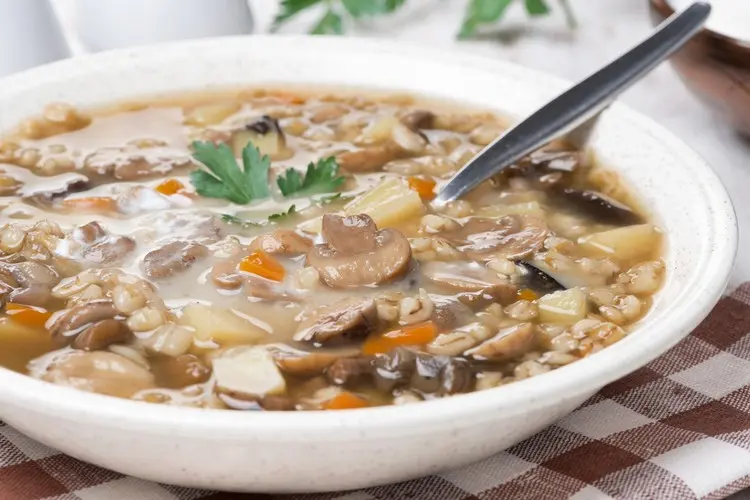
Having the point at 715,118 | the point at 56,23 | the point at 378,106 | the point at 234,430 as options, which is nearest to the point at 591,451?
the point at 234,430

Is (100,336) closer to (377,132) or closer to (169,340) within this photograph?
(169,340)

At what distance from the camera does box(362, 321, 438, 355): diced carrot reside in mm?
2629

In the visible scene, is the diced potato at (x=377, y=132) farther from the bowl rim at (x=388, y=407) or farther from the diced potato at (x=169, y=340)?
the bowl rim at (x=388, y=407)

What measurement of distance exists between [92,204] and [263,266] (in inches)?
28.4

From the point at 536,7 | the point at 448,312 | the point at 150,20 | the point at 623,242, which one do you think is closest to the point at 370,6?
the point at 536,7

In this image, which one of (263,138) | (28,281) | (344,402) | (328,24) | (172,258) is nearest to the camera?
(344,402)

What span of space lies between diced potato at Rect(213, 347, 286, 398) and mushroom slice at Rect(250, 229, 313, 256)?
0.47 meters

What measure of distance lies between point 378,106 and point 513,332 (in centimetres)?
161

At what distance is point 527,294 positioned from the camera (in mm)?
2898

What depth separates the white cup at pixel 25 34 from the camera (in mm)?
4668

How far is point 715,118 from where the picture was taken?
175 inches

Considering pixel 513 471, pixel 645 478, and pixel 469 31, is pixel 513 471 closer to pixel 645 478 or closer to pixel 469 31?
pixel 645 478

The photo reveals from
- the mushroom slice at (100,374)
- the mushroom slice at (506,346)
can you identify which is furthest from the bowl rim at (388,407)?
the mushroom slice at (506,346)

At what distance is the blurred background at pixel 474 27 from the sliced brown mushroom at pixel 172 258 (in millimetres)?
2209
